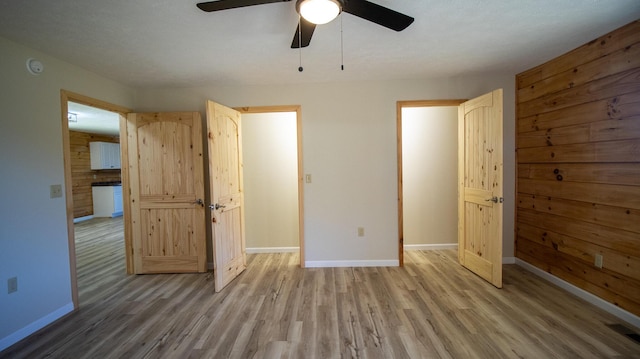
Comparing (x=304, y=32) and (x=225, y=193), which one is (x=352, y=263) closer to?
(x=225, y=193)

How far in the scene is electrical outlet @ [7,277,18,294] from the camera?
193 centimetres

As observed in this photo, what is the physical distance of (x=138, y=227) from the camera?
3109mm

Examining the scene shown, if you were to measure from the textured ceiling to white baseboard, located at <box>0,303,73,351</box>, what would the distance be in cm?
233

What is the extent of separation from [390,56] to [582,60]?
1.76m

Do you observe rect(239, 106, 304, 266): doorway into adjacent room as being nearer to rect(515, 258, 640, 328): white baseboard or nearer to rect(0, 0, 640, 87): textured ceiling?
rect(0, 0, 640, 87): textured ceiling

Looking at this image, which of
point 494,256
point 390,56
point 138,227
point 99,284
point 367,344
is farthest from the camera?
point 138,227

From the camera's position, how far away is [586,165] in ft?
7.48

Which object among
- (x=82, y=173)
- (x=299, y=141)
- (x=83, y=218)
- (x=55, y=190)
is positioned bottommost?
(x=83, y=218)

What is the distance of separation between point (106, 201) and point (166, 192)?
17.6 ft

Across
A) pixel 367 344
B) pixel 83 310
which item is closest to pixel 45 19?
pixel 83 310

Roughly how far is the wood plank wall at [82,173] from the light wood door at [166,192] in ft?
16.4

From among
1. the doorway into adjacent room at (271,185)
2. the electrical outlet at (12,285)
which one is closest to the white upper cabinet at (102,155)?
the doorway into adjacent room at (271,185)

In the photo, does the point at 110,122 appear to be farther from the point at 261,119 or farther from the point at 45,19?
the point at 45,19

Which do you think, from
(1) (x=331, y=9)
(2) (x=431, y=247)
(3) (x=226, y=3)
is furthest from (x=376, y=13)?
(2) (x=431, y=247)
